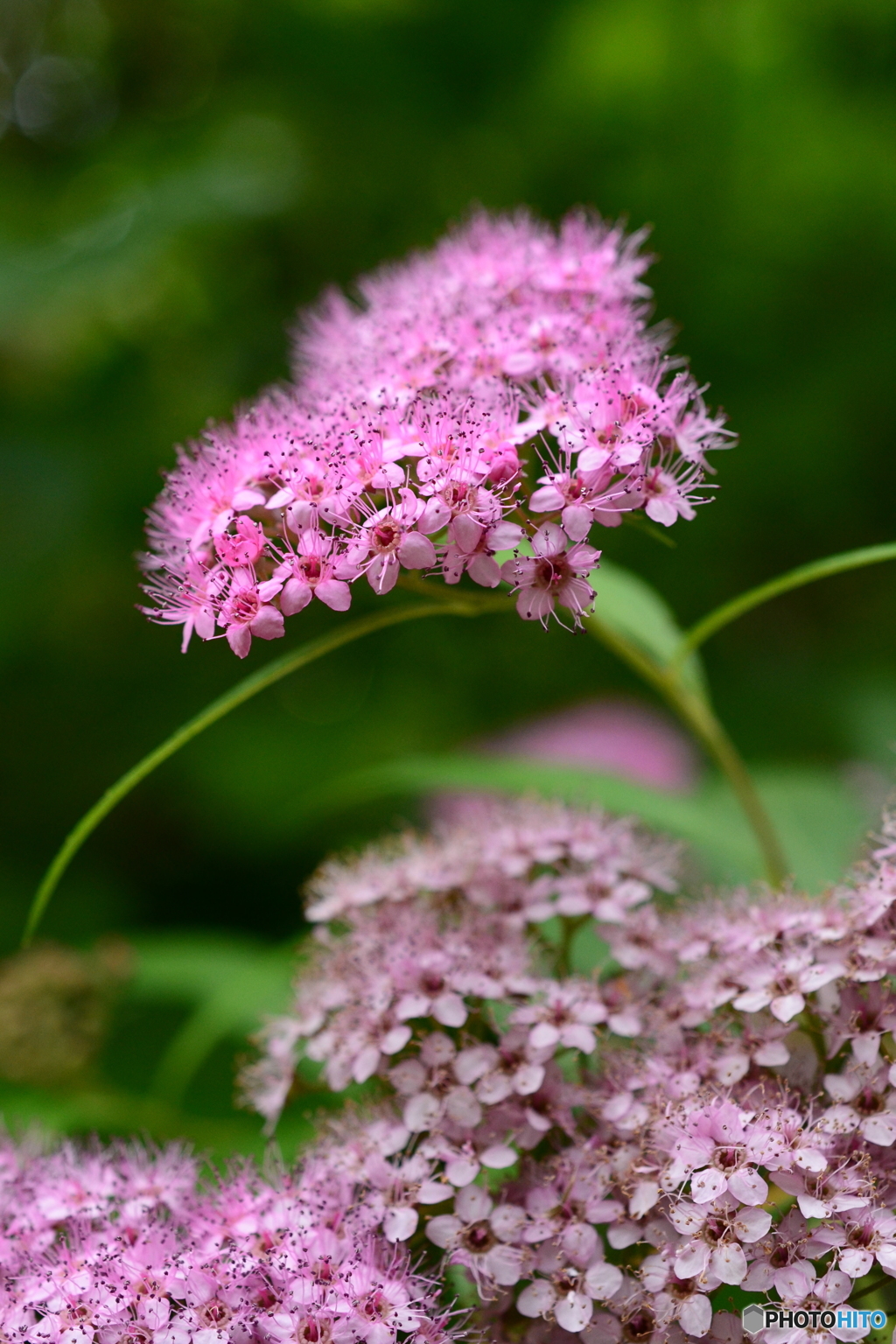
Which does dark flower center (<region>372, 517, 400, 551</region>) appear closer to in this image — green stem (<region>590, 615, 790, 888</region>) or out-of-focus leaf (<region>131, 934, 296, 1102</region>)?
green stem (<region>590, 615, 790, 888</region>)

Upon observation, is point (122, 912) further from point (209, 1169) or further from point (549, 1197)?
point (549, 1197)

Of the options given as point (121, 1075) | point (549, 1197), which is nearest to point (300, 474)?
point (549, 1197)

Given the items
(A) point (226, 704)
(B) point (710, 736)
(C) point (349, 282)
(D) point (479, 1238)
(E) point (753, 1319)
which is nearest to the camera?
(E) point (753, 1319)

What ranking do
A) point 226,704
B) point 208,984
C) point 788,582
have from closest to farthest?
point 226,704, point 788,582, point 208,984

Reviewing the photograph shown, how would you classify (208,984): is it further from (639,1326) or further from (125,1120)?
(639,1326)

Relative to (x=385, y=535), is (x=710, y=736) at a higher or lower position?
lower

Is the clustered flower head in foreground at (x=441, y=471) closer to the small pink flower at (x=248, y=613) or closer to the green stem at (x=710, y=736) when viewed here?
the small pink flower at (x=248, y=613)

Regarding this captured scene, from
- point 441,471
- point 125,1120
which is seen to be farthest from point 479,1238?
point 125,1120

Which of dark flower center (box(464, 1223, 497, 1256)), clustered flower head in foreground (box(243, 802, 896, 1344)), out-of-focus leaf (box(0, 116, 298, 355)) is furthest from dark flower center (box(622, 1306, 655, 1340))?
out-of-focus leaf (box(0, 116, 298, 355))
